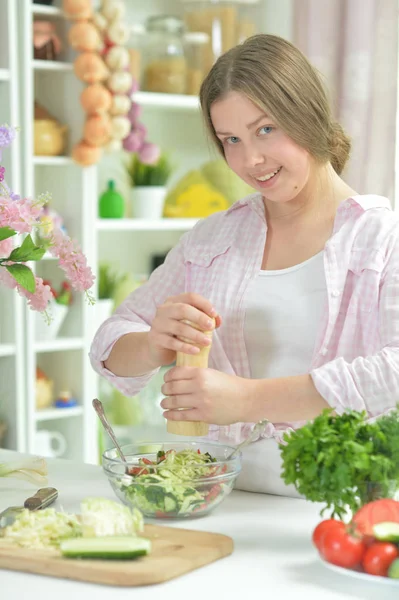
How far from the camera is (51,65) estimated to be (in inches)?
124

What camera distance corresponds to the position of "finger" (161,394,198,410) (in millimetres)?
1483

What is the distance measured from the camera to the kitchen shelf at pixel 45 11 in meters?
3.12

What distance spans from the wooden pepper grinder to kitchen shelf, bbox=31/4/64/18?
6.44 ft

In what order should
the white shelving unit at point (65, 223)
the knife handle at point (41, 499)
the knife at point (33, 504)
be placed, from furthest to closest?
the white shelving unit at point (65, 223), the knife handle at point (41, 499), the knife at point (33, 504)

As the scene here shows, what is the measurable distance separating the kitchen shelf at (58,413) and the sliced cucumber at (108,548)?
6.93 ft

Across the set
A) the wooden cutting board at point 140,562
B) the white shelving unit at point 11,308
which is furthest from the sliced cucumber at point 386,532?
the white shelving unit at point 11,308

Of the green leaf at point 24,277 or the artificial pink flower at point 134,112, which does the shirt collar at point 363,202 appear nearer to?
the green leaf at point 24,277

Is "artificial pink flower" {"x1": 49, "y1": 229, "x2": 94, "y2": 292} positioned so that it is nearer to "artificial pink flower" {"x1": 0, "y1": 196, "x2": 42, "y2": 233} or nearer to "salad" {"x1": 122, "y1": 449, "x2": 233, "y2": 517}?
"artificial pink flower" {"x1": 0, "y1": 196, "x2": 42, "y2": 233}

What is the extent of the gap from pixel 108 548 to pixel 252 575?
0.17 meters

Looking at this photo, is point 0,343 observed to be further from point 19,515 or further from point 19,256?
point 19,515

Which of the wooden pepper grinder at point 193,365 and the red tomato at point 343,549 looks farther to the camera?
the wooden pepper grinder at point 193,365

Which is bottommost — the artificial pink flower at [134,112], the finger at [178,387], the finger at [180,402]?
the finger at [180,402]

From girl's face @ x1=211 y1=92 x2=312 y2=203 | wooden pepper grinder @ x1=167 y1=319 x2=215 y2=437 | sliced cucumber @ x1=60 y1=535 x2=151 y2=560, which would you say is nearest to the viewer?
sliced cucumber @ x1=60 y1=535 x2=151 y2=560

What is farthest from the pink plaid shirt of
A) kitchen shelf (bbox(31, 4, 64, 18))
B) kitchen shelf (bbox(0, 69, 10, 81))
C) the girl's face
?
kitchen shelf (bbox(31, 4, 64, 18))
